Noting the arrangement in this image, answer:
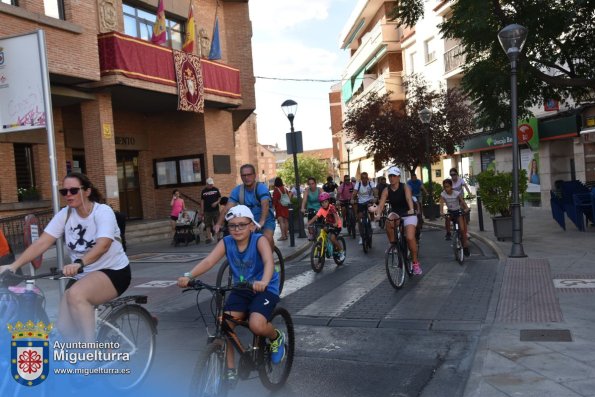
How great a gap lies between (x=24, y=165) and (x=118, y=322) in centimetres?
1489

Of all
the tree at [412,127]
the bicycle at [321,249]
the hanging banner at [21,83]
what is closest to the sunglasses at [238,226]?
the hanging banner at [21,83]

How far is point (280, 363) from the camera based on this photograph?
452 cm

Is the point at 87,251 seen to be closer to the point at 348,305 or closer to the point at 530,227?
the point at 348,305

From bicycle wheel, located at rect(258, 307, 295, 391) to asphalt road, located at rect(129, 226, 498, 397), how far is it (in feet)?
0.34

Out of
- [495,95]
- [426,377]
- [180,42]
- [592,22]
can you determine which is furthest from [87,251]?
[180,42]

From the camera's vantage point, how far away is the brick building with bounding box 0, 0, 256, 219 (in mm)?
15664

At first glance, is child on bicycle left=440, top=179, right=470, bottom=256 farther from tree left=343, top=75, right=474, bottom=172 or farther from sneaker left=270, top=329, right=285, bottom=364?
tree left=343, top=75, right=474, bottom=172

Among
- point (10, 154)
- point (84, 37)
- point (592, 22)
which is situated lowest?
point (10, 154)

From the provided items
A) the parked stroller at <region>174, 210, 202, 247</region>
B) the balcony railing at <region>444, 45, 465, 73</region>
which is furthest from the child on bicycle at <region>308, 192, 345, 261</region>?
the balcony railing at <region>444, 45, 465, 73</region>

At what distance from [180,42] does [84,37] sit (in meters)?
6.35

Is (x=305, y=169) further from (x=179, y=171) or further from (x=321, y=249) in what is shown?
(x=321, y=249)

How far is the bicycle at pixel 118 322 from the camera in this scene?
4.15 metres

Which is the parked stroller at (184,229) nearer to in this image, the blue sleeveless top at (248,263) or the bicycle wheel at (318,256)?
the bicycle wheel at (318,256)

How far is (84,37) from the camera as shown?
51.8 ft
